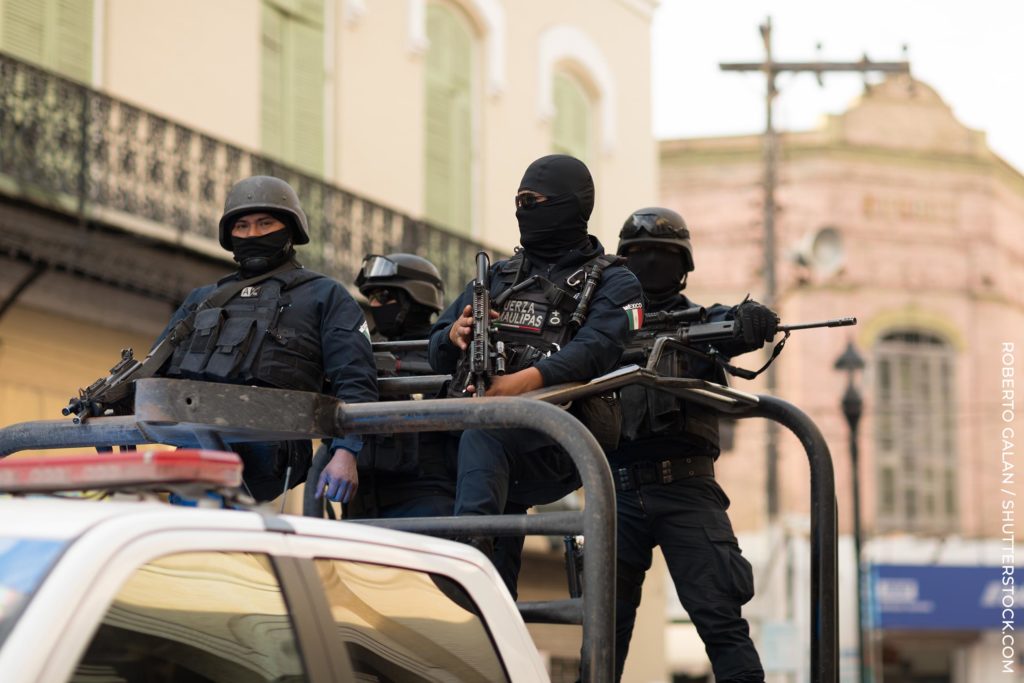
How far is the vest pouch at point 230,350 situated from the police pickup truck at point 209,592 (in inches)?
64.2

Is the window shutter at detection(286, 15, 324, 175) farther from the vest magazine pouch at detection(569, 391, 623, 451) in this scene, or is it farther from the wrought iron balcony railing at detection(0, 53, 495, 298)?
the vest magazine pouch at detection(569, 391, 623, 451)

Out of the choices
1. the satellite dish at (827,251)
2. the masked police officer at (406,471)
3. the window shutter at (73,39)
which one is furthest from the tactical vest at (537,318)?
the satellite dish at (827,251)

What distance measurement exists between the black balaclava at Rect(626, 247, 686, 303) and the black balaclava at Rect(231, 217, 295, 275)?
3.95ft

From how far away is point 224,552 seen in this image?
9.08 feet

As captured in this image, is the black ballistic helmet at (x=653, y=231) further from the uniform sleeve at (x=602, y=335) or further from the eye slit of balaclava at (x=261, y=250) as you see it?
the eye slit of balaclava at (x=261, y=250)

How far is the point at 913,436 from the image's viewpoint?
32438mm

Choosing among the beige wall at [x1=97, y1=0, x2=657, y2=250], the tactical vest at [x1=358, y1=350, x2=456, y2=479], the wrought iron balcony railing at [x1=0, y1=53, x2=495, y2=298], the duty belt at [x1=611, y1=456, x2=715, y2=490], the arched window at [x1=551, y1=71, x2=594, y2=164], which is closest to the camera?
the duty belt at [x1=611, y1=456, x2=715, y2=490]

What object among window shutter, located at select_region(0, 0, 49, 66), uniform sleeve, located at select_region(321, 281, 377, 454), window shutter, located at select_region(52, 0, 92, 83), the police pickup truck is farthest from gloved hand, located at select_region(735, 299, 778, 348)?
window shutter, located at select_region(52, 0, 92, 83)

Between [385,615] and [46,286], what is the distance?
1127cm

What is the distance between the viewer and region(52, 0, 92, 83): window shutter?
46.1ft

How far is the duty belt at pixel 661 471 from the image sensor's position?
17.2 feet

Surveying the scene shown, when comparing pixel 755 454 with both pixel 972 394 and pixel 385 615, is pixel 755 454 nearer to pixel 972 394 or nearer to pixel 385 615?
pixel 972 394

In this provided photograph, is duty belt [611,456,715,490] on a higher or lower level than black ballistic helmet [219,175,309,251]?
lower

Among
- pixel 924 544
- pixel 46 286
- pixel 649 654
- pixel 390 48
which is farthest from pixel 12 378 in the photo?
pixel 924 544
